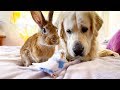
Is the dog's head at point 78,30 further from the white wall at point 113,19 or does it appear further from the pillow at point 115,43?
the pillow at point 115,43

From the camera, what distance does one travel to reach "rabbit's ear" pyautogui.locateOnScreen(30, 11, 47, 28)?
2.00ft

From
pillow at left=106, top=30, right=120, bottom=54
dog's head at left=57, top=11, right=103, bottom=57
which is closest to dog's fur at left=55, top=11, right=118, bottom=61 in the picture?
dog's head at left=57, top=11, right=103, bottom=57

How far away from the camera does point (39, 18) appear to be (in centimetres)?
64

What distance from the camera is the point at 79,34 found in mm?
798

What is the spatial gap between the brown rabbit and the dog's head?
77mm

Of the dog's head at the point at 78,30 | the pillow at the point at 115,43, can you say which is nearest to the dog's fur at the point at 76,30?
the dog's head at the point at 78,30

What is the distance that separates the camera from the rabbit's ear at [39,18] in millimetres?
609

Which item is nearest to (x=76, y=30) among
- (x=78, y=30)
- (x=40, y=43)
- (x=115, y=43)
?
(x=78, y=30)

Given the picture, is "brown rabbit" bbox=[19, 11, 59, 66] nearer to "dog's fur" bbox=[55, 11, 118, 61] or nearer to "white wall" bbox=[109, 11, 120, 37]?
"dog's fur" bbox=[55, 11, 118, 61]

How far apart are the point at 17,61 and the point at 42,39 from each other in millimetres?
193

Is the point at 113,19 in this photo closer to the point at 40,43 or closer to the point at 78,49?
the point at 78,49

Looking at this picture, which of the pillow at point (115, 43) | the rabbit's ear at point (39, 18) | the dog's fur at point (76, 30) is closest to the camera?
the rabbit's ear at point (39, 18)
